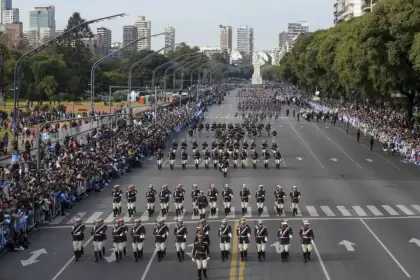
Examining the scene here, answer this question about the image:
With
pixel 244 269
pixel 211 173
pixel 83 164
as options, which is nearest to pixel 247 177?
pixel 211 173

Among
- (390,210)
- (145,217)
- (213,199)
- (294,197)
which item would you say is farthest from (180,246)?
(390,210)

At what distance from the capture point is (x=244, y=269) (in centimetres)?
2152

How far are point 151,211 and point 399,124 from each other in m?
41.2

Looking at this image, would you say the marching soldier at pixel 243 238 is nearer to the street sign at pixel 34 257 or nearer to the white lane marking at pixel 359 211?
the street sign at pixel 34 257

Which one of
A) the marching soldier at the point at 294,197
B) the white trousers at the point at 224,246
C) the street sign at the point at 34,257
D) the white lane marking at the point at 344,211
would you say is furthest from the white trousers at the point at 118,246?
the white lane marking at the point at 344,211

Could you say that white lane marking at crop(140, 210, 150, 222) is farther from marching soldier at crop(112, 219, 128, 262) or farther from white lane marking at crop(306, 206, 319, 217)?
white lane marking at crop(306, 206, 319, 217)

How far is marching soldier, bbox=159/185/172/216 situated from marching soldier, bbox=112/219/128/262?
693cm

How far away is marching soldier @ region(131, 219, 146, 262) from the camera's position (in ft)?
73.6

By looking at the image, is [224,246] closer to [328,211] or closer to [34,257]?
[34,257]

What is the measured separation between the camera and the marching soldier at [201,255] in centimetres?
2052

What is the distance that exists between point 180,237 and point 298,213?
9.59m

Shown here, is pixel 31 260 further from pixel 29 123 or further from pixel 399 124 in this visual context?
pixel 399 124

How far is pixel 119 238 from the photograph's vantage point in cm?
2236

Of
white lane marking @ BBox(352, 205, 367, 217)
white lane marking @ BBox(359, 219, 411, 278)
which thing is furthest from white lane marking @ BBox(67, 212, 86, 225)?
white lane marking @ BBox(352, 205, 367, 217)
